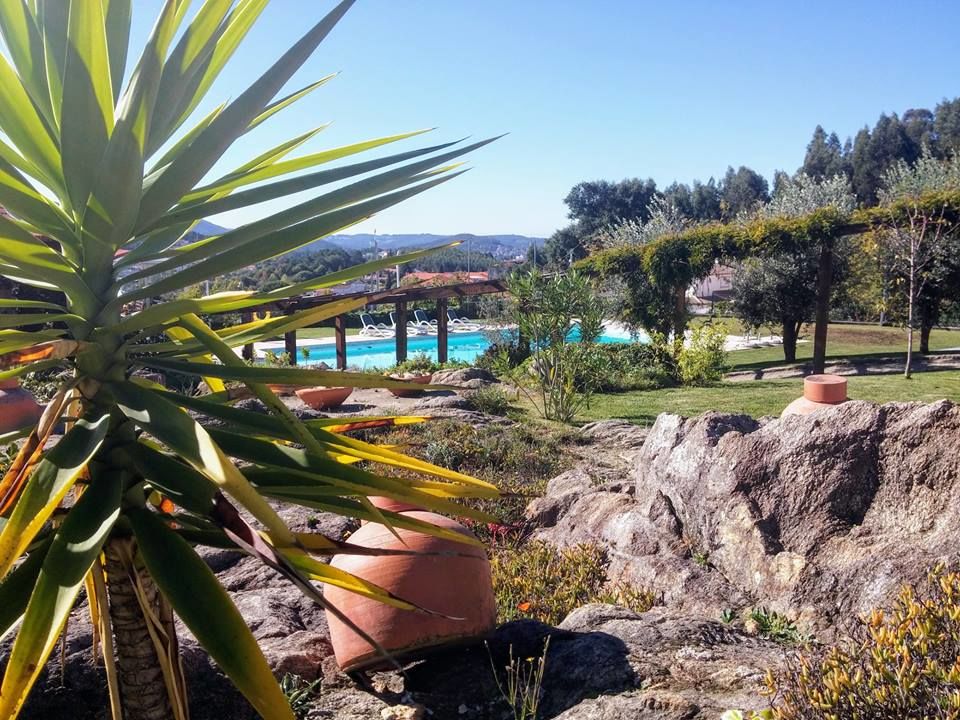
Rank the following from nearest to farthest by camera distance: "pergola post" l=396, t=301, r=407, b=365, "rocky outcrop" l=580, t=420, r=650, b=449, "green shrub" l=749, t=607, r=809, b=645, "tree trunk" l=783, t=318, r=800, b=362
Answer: "green shrub" l=749, t=607, r=809, b=645 → "rocky outcrop" l=580, t=420, r=650, b=449 → "pergola post" l=396, t=301, r=407, b=365 → "tree trunk" l=783, t=318, r=800, b=362

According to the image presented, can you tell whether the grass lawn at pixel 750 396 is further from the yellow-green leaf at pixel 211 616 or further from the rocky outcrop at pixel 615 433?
the yellow-green leaf at pixel 211 616

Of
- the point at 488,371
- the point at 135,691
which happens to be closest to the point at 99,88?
the point at 135,691

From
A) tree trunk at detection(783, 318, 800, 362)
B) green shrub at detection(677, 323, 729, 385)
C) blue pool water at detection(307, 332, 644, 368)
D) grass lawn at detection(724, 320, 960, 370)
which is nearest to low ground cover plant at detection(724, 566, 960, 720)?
green shrub at detection(677, 323, 729, 385)

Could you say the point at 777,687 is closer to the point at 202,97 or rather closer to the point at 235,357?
the point at 235,357

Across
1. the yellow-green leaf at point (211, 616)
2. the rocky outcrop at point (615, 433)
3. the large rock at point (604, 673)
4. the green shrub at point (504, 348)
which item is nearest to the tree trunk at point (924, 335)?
the green shrub at point (504, 348)

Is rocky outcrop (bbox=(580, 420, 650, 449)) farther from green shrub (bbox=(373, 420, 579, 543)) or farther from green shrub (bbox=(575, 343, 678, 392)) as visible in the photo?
green shrub (bbox=(575, 343, 678, 392))

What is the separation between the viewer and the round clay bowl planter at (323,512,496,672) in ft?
9.64

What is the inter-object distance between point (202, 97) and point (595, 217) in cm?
6693

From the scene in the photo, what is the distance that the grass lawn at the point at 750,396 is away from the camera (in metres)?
11.3

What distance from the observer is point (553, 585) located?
14.7 feet

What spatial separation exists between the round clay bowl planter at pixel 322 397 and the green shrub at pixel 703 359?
7.98 metres

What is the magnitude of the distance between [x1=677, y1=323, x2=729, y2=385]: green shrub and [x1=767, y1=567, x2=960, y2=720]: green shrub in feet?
45.9

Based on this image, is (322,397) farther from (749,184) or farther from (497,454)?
(749,184)

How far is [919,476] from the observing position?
3.65 metres
